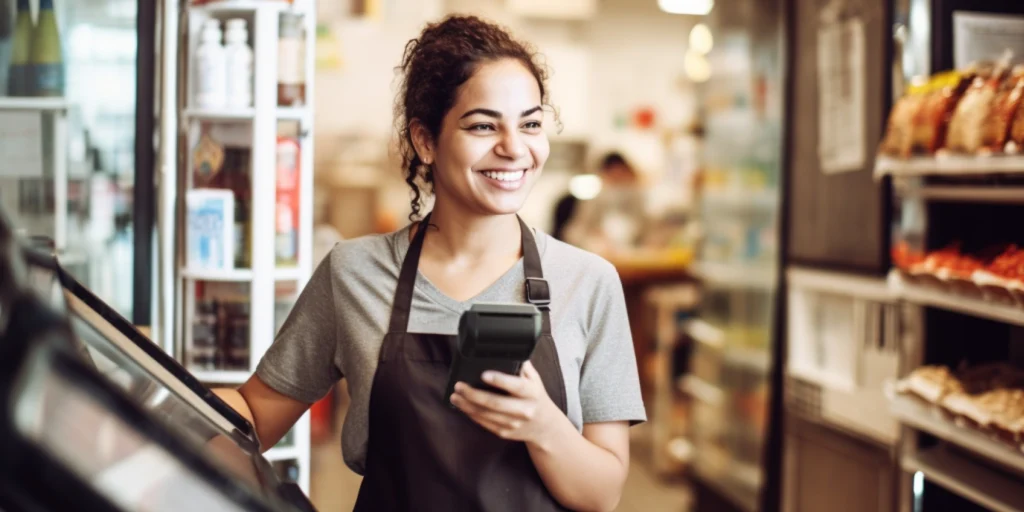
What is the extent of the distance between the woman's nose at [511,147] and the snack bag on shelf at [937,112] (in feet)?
5.73

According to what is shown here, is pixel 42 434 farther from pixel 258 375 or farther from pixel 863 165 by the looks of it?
pixel 863 165

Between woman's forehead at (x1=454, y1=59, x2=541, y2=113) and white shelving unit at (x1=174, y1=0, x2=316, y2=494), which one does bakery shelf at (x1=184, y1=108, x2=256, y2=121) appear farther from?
woman's forehead at (x1=454, y1=59, x2=541, y2=113)

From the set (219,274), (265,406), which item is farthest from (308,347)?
(219,274)

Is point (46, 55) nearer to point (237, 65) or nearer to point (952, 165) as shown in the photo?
point (237, 65)

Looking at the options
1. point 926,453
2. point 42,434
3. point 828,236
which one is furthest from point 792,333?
point 42,434

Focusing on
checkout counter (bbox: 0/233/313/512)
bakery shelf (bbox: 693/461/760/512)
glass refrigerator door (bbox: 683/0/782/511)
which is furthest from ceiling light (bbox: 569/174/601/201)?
checkout counter (bbox: 0/233/313/512)

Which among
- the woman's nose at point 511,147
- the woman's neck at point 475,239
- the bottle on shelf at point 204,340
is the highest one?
the woman's nose at point 511,147

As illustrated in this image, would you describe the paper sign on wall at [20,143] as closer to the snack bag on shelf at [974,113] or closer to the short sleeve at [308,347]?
the short sleeve at [308,347]

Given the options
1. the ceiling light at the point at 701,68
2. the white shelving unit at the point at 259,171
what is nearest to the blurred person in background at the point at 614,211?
the ceiling light at the point at 701,68

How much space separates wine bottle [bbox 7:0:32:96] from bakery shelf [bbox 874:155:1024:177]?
275 cm

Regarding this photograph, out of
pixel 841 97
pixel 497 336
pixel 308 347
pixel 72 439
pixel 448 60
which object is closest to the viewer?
pixel 72 439

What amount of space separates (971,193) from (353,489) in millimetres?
3813

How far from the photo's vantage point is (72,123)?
11.3ft

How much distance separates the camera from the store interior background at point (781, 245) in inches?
121
